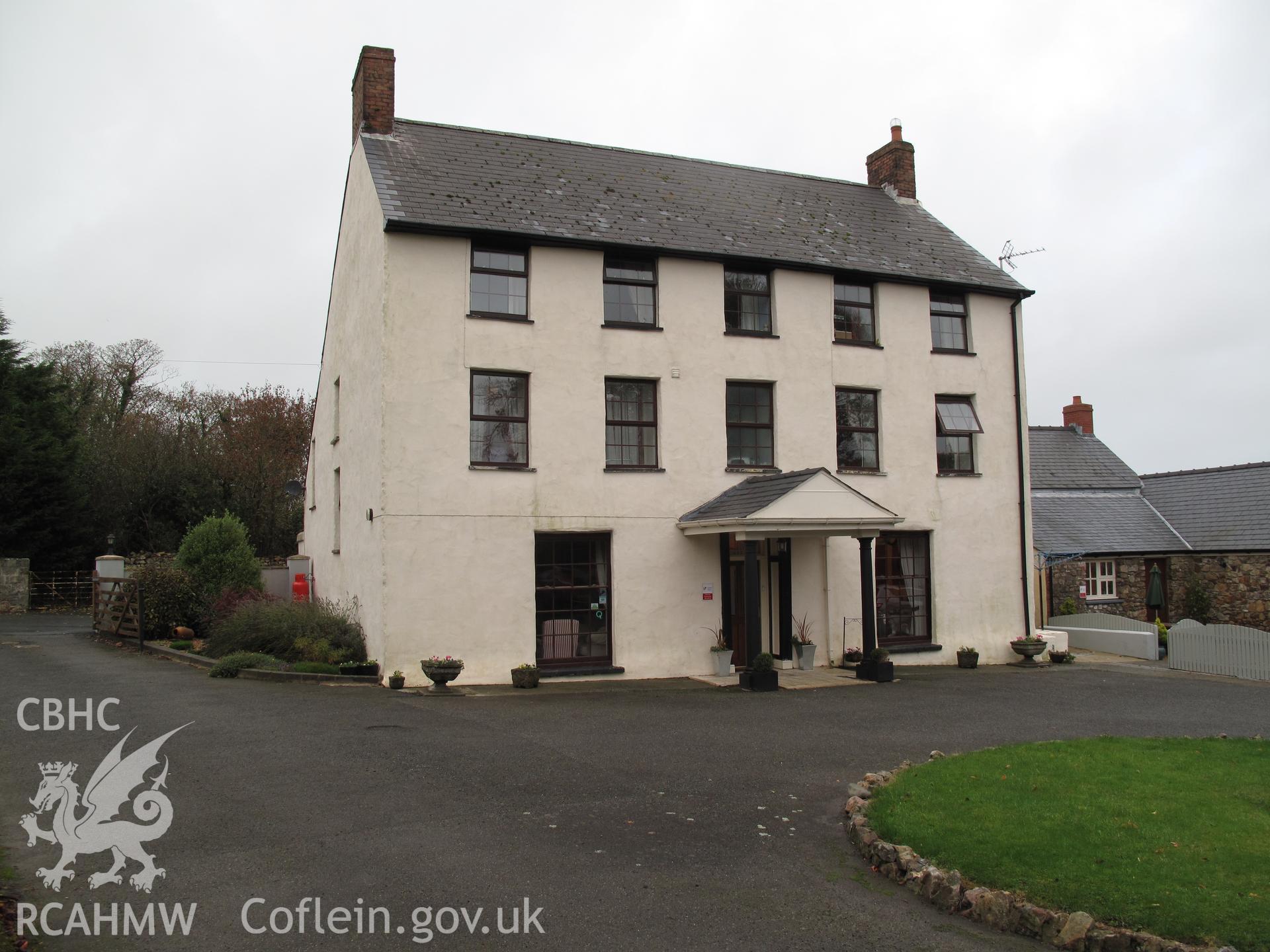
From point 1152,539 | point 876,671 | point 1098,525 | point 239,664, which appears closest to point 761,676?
point 876,671

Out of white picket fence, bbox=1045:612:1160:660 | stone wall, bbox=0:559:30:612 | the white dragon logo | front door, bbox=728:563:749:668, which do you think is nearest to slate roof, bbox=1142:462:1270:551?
white picket fence, bbox=1045:612:1160:660

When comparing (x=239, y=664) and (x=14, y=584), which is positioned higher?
(x=14, y=584)

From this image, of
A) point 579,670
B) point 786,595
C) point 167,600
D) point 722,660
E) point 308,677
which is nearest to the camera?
point 308,677

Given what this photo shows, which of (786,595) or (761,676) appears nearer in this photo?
(761,676)

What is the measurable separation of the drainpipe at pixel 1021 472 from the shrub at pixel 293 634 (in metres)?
14.8

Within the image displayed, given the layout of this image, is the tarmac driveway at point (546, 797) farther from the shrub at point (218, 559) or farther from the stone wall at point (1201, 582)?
the stone wall at point (1201, 582)

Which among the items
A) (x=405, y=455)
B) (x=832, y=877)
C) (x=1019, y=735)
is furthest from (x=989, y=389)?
(x=832, y=877)

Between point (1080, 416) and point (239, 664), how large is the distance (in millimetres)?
29499

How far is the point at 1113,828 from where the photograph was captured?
739cm

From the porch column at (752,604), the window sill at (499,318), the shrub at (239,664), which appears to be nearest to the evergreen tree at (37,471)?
the shrub at (239,664)

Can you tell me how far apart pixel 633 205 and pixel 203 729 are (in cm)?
1327

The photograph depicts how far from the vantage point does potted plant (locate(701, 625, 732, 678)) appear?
707 inches

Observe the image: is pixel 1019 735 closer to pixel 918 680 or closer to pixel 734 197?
pixel 918 680

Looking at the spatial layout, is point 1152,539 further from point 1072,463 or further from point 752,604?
point 752,604
